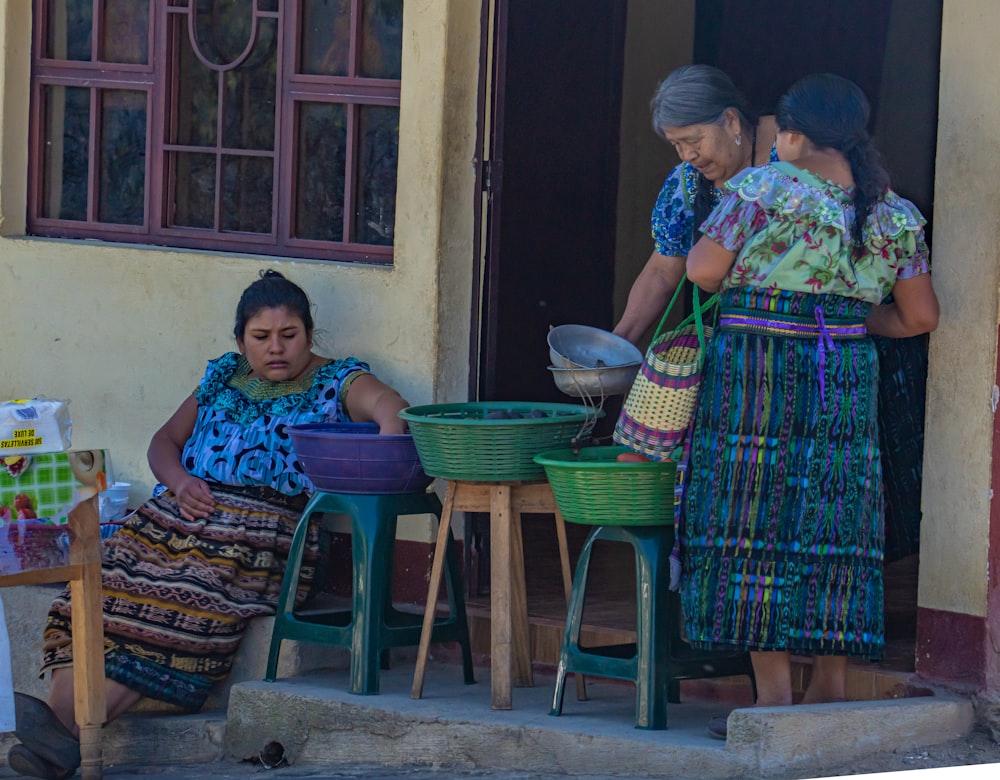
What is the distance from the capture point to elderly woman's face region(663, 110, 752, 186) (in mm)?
4488

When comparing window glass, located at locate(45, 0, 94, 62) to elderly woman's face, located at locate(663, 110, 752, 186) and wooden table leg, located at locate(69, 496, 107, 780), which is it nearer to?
wooden table leg, located at locate(69, 496, 107, 780)

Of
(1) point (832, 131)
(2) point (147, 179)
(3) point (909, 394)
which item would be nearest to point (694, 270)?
(1) point (832, 131)

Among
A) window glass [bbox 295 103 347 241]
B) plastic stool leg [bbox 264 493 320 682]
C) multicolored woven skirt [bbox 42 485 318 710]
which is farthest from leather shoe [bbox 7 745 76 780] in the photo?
window glass [bbox 295 103 347 241]

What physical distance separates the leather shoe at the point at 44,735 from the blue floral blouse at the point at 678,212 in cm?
232

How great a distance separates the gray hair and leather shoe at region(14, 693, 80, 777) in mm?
2537

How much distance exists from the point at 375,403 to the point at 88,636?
1.20m

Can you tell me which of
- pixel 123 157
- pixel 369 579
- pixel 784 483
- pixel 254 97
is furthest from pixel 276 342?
pixel 784 483

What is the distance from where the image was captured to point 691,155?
179 inches

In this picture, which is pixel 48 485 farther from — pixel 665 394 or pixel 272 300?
pixel 665 394

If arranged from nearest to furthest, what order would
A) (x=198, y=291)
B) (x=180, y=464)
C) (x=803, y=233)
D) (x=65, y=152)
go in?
(x=803, y=233)
(x=180, y=464)
(x=198, y=291)
(x=65, y=152)

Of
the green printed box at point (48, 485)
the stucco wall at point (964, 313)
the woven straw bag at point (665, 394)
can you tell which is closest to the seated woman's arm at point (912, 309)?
the stucco wall at point (964, 313)

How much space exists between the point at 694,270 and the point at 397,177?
166 cm

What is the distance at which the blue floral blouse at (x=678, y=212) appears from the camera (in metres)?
4.72

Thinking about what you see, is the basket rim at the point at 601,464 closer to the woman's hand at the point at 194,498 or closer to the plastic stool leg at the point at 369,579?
the plastic stool leg at the point at 369,579
